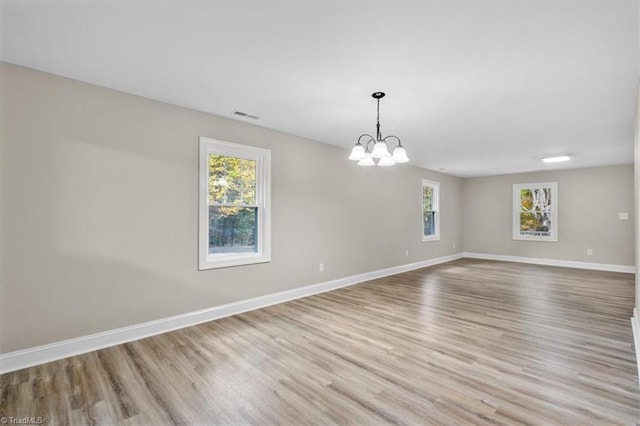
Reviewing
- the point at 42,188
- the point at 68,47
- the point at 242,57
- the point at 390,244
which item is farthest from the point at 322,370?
the point at 390,244

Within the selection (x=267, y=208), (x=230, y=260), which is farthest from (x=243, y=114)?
A: (x=230, y=260)

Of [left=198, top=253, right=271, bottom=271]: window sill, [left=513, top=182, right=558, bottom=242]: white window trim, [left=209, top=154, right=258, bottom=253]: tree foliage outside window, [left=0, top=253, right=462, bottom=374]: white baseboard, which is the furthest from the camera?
[left=513, top=182, right=558, bottom=242]: white window trim

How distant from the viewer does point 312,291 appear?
502cm

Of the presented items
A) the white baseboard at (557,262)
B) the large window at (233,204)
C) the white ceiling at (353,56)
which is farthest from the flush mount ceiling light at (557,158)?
A: the large window at (233,204)

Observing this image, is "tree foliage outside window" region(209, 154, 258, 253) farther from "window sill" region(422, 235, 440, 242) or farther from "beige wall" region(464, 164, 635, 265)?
"beige wall" region(464, 164, 635, 265)

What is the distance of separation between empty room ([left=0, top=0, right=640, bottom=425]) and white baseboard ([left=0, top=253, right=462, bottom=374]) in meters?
0.02

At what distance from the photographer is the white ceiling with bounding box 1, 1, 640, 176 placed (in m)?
1.95

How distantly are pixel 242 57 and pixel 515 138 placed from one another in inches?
174

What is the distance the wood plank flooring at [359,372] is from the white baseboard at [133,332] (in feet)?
0.34

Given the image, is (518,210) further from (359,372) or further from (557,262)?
(359,372)

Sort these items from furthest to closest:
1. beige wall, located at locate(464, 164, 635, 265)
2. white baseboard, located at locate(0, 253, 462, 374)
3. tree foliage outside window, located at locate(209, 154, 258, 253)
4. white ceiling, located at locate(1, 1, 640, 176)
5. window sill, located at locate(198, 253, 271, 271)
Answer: beige wall, located at locate(464, 164, 635, 265), tree foliage outside window, located at locate(209, 154, 258, 253), window sill, located at locate(198, 253, 271, 271), white baseboard, located at locate(0, 253, 462, 374), white ceiling, located at locate(1, 1, 640, 176)

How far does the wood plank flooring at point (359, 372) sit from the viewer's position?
200cm

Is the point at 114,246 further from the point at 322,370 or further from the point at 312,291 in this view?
the point at 312,291

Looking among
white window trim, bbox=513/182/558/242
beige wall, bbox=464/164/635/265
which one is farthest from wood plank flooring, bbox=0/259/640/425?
white window trim, bbox=513/182/558/242
